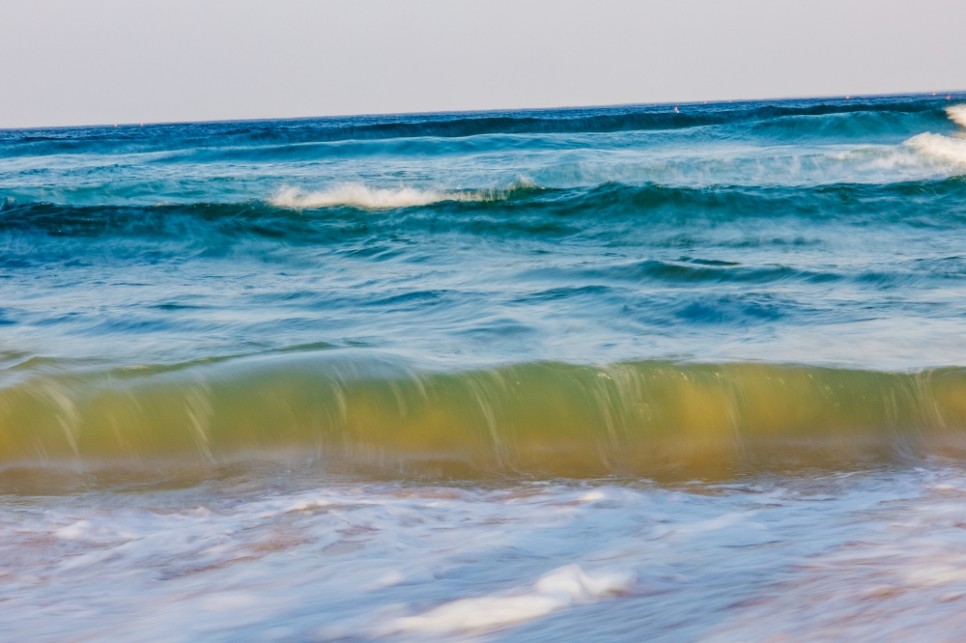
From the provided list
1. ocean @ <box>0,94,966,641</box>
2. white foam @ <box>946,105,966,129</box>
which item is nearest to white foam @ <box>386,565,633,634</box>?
ocean @ <box>0,94,966,641</box>

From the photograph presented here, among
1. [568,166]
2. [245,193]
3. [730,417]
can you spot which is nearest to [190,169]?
[245,193]

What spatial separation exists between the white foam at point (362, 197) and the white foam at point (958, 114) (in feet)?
46.2

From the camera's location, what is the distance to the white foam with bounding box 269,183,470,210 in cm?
1376

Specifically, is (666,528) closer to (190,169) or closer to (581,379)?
(581,379)

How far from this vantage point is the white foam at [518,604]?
1.99m

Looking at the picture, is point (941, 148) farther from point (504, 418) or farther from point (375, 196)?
point (504, 418)

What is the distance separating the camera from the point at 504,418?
12.9 feet

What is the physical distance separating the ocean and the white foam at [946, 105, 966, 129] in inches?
626

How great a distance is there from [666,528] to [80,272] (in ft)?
25.3

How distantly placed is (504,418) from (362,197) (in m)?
10.6

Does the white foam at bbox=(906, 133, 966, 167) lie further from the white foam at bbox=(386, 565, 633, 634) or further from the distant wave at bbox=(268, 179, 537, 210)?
the white foam at bbox=(386, 565, 633, 634)

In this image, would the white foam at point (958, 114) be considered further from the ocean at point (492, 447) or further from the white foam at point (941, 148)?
the ocean at point (492, 447)

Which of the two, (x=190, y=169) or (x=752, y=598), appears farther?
(x=190, y=169)

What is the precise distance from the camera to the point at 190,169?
→ 797 inches
